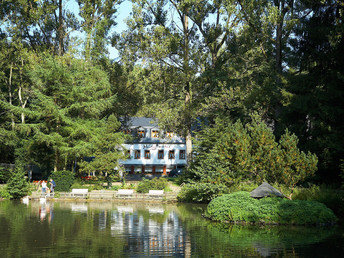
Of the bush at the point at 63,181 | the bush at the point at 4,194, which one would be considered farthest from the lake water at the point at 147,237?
the bush at the point at 63,181

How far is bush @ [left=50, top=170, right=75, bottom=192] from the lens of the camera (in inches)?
1460

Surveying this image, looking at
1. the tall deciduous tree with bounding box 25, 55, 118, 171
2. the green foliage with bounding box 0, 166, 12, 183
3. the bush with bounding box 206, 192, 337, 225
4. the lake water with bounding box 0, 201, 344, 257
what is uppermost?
the tall deciduous tree with bounding box 25, 55, 118, 171

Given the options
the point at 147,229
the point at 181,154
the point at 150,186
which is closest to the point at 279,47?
the point at 150,186

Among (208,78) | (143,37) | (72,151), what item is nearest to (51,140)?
(72,151)

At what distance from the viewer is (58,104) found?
4334 cm

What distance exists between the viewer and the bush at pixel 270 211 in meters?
20.8

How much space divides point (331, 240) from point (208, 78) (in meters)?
27.0

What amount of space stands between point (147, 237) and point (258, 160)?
11957mm

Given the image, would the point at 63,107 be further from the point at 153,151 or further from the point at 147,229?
the point at 147,229

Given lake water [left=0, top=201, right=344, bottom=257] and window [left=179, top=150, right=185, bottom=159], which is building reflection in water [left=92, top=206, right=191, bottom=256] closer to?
lake water [left=0, top=201, right=344, bottom=257]

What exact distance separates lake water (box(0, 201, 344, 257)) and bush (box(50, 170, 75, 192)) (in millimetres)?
11835

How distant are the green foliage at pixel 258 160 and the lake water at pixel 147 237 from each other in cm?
404

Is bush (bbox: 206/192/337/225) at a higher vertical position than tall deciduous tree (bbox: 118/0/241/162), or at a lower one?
lower

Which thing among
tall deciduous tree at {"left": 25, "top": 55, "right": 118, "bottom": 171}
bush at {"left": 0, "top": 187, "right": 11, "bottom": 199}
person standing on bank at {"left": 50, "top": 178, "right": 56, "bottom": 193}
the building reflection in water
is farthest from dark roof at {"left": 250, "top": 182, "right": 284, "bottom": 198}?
tall deciduous tree at {"left": 25, "top": 55, "right": 118, "bottom": 171}
